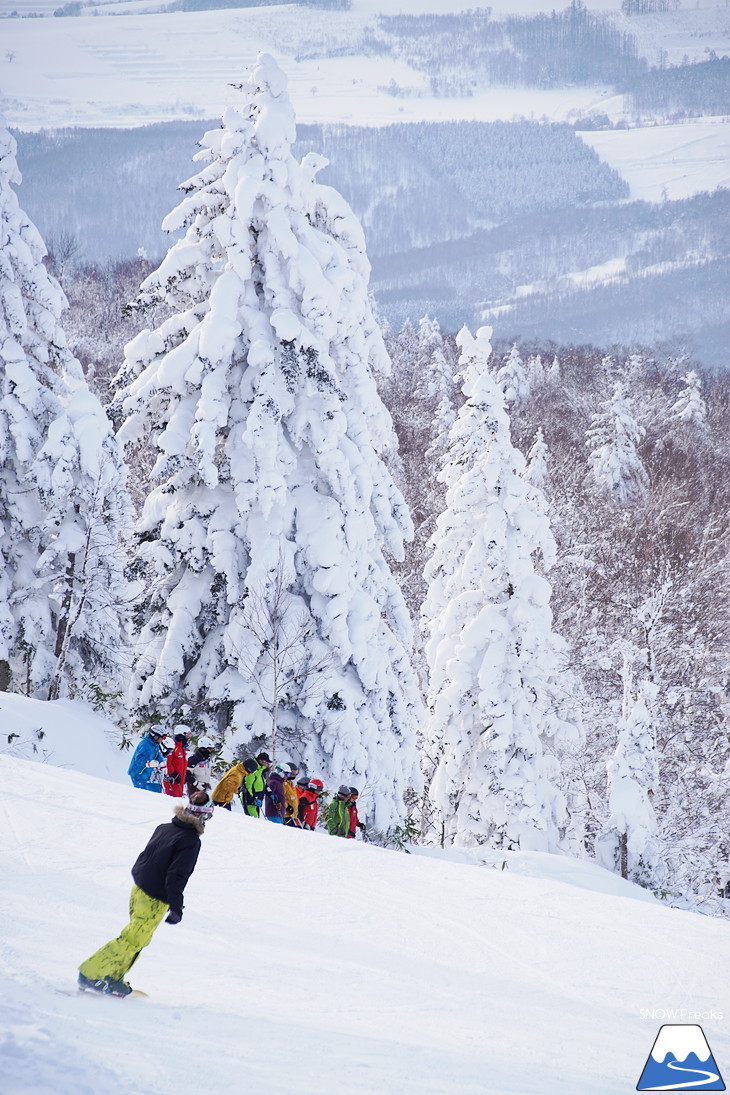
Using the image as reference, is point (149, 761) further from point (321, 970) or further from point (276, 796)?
point (321, 970)

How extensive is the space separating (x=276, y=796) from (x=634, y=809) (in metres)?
10.5

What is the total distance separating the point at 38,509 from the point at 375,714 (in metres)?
8.36

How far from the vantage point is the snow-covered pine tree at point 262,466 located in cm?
1312

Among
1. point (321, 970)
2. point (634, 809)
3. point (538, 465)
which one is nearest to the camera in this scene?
point (321, 970)

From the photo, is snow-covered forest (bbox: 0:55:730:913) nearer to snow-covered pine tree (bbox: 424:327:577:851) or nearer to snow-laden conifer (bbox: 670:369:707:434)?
snow-covered pine tree (bbox: 424:327:577:851)

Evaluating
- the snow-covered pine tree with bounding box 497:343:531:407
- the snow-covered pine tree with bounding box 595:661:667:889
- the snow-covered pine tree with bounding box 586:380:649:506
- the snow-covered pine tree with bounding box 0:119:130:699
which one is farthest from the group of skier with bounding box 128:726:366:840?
the snow-covered pine tree with bounding box 497:343:531:407

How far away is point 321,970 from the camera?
679 cm

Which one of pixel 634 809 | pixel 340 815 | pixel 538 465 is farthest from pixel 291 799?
pixel 538 465

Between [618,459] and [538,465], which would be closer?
[538,465]

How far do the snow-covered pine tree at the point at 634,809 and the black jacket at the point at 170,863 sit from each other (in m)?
15.8

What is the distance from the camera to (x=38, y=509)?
17688mm

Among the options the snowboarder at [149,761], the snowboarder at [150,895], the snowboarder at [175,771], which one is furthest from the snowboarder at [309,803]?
the snowboarder at [150,895]

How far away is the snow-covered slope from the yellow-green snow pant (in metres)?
0.19

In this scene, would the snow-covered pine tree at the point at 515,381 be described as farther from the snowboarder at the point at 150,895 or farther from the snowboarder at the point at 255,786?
the snowboarder at the point at 150,895
